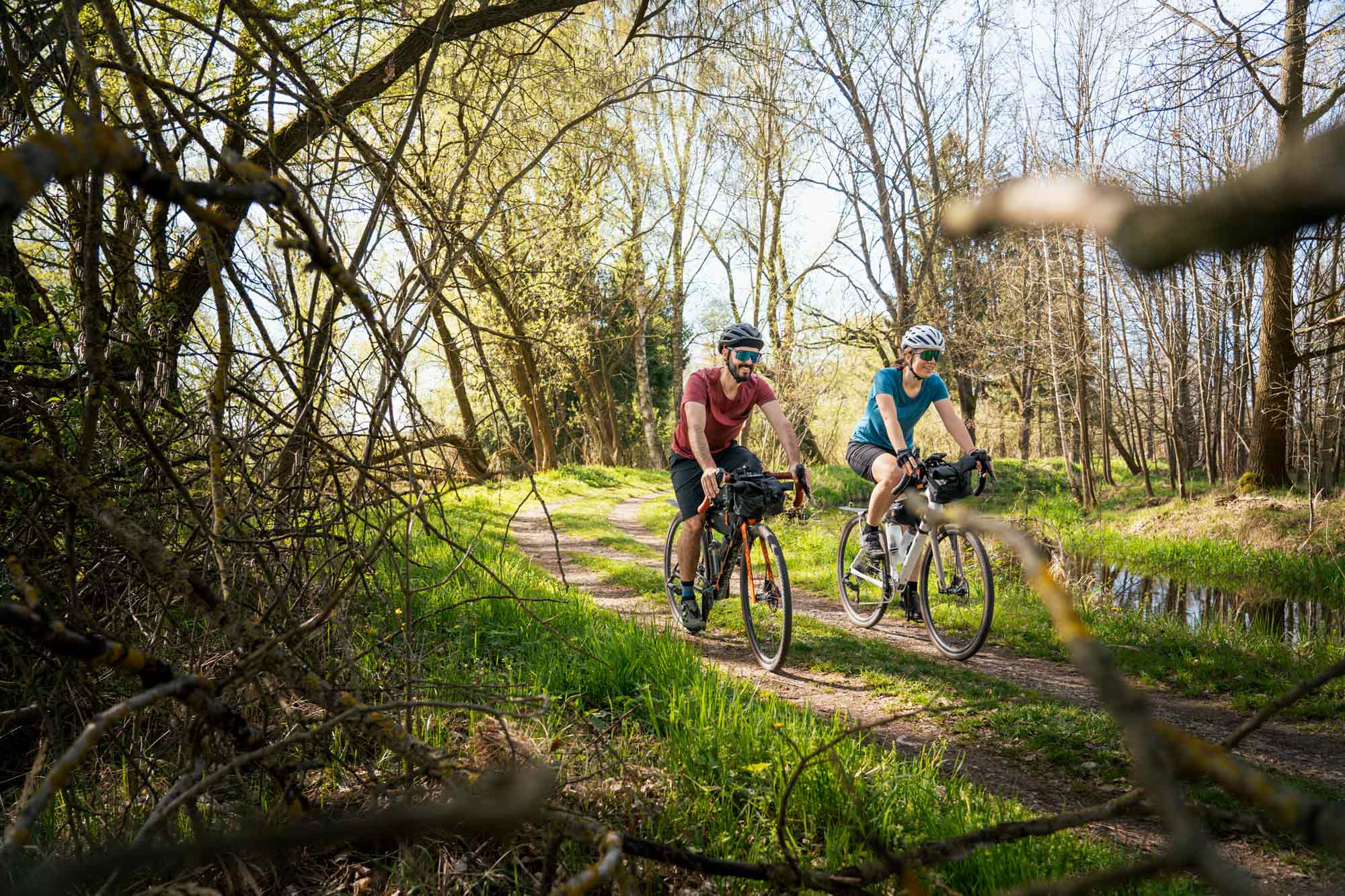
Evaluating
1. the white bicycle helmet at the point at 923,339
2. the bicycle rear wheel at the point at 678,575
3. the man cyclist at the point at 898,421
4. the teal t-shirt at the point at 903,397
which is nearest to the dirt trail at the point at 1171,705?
the man cyclist at the point at 898,421

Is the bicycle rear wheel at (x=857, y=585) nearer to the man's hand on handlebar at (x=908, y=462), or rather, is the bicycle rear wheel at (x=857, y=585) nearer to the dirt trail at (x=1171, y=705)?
the dirt trail at (x=1171, y=705)

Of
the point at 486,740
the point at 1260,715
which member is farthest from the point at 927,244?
the point at 1260,715

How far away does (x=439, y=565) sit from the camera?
652 centimetres

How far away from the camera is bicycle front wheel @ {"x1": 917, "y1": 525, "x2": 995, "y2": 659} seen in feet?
18.7

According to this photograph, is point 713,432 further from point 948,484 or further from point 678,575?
point 948,484

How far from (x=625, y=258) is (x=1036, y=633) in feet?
55.6

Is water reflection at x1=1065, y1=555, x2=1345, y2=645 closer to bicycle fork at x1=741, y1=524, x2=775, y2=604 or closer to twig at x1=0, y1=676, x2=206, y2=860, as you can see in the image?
bicycle fork at x1=741, y1=524, x2=775, y2=604

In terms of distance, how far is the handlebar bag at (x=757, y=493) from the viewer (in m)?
5.44

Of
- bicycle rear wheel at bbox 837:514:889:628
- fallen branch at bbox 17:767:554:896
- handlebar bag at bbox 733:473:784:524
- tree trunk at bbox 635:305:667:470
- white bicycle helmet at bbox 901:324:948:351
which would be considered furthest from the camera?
tree trunk at bbox 635:305:667:470

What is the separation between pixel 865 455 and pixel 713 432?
1.60 metres

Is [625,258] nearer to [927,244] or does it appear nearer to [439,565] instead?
[927,244]

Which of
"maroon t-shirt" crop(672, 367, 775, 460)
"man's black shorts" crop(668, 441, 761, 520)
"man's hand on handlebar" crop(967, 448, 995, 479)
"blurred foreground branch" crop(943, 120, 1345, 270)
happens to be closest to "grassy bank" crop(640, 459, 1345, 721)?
"man's hand on handlebar" crop(967, 448, 995, 479)

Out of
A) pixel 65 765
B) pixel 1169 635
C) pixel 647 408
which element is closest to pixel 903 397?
pixel 1169 635

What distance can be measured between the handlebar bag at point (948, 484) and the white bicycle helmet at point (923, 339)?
99 cm
